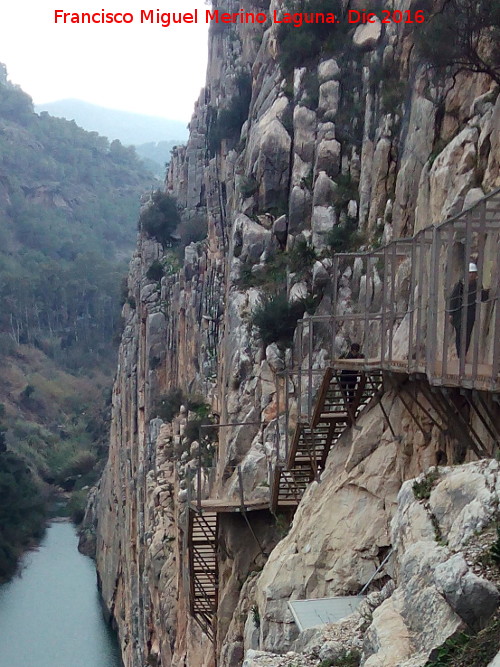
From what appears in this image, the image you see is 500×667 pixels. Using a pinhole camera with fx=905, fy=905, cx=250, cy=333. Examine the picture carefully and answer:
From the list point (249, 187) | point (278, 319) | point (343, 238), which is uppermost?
point (249, 187)

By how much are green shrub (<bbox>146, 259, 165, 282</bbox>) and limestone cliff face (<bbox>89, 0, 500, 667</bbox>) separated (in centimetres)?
39

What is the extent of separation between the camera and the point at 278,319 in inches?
718

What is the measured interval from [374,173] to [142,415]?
69.2ft

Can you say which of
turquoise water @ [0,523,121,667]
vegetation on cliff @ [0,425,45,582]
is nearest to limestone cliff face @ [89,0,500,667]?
turquoise water @ [0,523,121,667]

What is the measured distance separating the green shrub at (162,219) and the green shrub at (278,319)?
69.2 ft

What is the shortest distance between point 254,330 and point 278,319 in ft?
4.78

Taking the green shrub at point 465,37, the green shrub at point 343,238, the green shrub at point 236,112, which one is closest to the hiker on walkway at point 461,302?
the green shrub at point 465,37

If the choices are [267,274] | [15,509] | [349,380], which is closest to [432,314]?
[349,380]

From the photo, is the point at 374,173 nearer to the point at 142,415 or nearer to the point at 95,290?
the point at 142,415

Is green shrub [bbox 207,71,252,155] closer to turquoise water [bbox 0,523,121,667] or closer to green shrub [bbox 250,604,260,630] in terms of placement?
turquoise water [bbox 0,523,121,667]

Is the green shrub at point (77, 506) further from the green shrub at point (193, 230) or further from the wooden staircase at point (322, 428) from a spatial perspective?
the wooden staircase at point (322, 428)

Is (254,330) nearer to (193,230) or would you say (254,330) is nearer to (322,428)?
(322,428)

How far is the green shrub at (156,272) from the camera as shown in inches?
1487

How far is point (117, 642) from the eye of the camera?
36.6m
